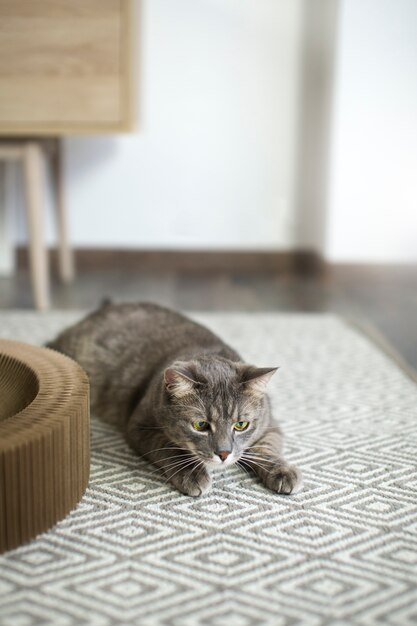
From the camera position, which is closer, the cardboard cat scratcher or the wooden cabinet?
the cardboard cat scratcher

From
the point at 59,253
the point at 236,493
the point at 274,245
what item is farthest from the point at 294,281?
the point at 236,493

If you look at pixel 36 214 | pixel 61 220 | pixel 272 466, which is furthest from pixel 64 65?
pixel 272 466

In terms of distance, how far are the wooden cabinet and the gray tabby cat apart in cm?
111

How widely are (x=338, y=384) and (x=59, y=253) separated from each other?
173 centimetres

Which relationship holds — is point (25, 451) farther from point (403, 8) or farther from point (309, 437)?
point (403, 8)

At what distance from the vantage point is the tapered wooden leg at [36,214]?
2.30 metres

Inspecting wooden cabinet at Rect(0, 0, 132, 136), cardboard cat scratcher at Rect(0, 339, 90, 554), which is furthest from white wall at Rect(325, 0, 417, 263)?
cardboard cat scratcher at Rect(0, 339, 90, 554)

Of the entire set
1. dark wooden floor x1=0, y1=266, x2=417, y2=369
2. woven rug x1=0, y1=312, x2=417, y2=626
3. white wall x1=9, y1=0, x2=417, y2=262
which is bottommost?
dark wooden floor x1=0, y1=266, x2=417, y2=369

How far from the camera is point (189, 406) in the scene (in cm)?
113

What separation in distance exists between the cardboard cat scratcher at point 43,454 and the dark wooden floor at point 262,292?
1.32 metres

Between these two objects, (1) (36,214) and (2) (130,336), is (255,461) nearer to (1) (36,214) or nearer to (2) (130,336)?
(2) (130,336)

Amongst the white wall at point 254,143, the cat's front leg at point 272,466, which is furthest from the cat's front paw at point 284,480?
the white wall at point 254,143

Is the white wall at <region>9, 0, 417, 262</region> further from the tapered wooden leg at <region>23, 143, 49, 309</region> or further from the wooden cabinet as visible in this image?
the tapered wooden leg at <region>23, 143, 49, 309</region>

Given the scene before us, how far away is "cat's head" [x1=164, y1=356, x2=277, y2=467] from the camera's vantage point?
1.11m
